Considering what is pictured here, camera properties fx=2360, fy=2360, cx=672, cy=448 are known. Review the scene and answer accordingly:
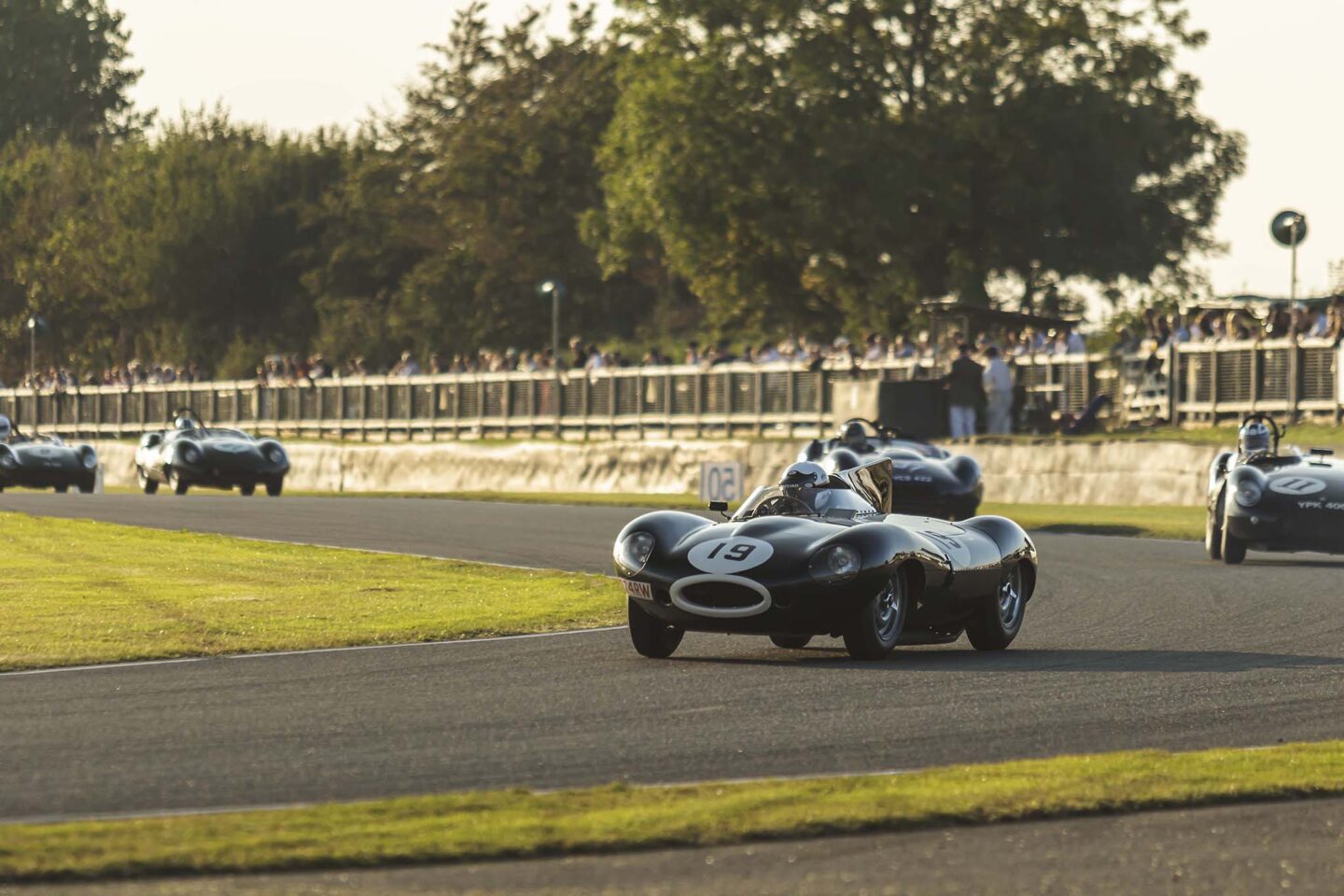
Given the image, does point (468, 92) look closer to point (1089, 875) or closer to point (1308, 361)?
point (1308, 361)

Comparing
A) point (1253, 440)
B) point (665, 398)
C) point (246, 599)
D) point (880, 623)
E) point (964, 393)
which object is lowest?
point (246, 599)

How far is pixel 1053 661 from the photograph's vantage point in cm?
1242

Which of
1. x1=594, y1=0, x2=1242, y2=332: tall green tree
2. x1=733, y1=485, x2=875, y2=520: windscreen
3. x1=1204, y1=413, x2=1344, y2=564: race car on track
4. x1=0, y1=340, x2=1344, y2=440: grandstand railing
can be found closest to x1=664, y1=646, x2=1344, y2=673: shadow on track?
x1=733, y1=485, x2=875, y2=520: windscreen

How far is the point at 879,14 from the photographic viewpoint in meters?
49.7

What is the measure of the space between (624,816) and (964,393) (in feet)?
92.8

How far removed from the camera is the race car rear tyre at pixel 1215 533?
20.8 metres

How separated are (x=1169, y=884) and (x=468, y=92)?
68.7 m

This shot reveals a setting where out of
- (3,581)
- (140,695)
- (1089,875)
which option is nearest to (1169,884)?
(1089,875)

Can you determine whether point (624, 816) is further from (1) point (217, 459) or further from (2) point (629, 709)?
(1) point (217, 459)

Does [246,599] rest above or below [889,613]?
below

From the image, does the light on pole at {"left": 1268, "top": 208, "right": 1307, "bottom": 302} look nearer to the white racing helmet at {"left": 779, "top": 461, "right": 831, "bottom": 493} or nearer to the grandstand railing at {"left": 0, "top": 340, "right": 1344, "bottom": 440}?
the grandstand railing at {"left": 0, "top": 340, "right": 1344, "bottom": 440}

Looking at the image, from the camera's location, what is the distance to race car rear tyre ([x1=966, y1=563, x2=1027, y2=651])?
13242mm

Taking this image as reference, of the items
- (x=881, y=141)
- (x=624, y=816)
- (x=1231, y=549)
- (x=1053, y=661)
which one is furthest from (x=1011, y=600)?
(x=881, y=141)

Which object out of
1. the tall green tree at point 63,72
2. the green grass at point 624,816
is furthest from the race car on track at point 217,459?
the tall green tree at point 63,72
